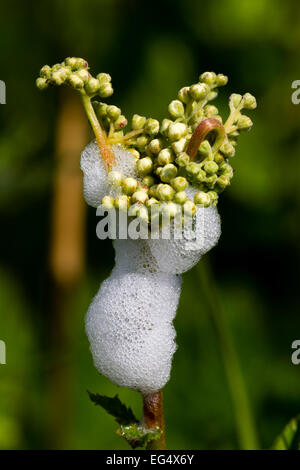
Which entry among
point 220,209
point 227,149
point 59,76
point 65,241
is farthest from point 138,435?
point 220,209

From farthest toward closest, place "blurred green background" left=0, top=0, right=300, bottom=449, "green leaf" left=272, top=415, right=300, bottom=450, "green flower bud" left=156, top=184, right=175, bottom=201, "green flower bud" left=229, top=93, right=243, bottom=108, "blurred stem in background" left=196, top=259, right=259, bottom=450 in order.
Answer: "blurred green background" left=0, top=0, right=300, bottom=449
"blurred stem in background" left=196, top=259, right=259, bottom=450
"green leaf" left=272, top=415, right=300, bottom=450
"green flower bud" left=229, top=93, right=243, bottom=108
"green flower bud" left=156, top=184, right=175, bottom=201

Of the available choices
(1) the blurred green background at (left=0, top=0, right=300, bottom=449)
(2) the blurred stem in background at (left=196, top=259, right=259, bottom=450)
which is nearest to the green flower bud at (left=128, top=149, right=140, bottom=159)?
(2) the blurred stem in background at (left=196, top=259, right=259, bottom=450)

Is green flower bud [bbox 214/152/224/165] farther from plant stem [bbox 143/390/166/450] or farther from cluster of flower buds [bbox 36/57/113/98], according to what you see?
plant stem [bbox 143/390/166/450]

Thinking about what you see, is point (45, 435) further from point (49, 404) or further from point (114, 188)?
point (114, 188)

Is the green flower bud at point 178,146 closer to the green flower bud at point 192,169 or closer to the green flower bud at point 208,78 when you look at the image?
the green flower bud at point 192,169

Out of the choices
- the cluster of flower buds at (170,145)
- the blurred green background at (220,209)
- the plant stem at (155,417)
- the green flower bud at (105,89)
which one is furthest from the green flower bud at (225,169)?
the blurred green background at (220,209)

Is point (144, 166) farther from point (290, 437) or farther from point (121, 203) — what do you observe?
point (290, 437)
